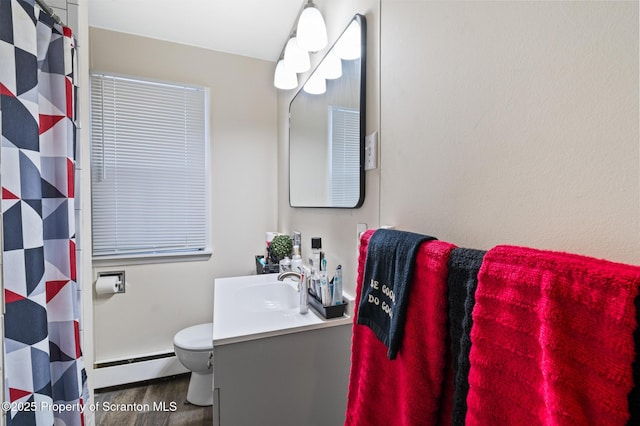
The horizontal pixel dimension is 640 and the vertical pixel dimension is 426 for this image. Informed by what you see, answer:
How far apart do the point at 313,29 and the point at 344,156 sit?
2.02ft

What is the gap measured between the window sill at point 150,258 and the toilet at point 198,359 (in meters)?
0.51

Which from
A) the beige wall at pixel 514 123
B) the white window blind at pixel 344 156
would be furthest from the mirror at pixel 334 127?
the beige wall at pixel 514 123

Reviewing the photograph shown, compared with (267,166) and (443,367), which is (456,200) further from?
(267,166)

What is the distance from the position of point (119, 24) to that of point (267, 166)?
1.30 metres

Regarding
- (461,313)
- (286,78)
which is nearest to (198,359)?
(461,313)

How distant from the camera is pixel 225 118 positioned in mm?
2145

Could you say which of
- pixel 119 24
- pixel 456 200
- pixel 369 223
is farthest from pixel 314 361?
pixel 119 24

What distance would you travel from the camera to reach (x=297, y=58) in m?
1.52

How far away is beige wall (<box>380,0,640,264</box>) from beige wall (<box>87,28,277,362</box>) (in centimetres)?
161

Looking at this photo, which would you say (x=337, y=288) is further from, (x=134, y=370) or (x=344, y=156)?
(x=134, y=370)

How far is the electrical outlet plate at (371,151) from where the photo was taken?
97 cm

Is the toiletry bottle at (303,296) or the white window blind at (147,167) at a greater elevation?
the white window blind at (147,167)

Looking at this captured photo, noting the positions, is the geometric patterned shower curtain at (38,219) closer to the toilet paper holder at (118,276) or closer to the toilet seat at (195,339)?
the toilet seat at (195,339)

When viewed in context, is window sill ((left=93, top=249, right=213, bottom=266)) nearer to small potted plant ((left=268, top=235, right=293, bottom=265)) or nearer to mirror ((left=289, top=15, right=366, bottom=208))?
small potted plant ((left=268, top=235, right=293, bottom=265))
